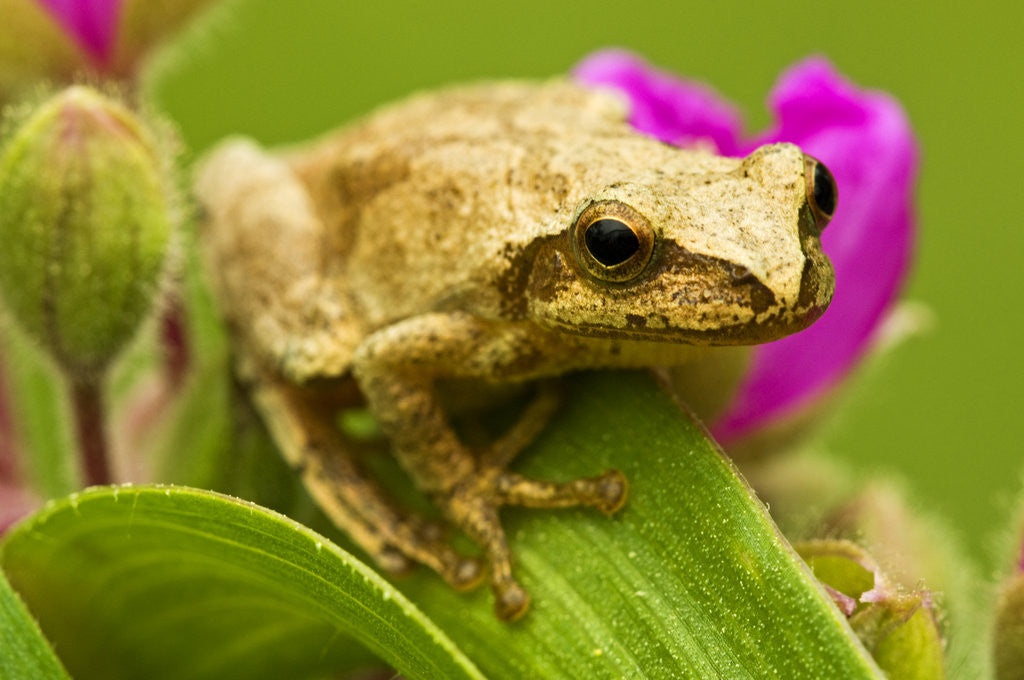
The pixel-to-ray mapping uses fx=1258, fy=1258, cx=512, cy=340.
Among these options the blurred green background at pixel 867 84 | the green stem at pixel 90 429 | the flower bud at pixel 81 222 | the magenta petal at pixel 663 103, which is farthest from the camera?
the blurred green background at pixel 867 84

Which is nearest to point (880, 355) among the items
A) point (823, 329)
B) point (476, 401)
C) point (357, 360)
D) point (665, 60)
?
point (823, 329)

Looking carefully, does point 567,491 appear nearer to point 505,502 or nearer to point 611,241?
point 505,502

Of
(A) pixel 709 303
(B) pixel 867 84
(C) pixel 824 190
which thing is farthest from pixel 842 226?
(B) pixel 867 84

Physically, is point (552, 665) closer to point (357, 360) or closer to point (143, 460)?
point (357, 360)

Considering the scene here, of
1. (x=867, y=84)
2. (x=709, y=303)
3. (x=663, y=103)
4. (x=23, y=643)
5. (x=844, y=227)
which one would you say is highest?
(x=867, y=84)

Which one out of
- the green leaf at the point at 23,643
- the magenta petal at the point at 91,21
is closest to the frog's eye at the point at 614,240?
the green leaf at the point at 23,643

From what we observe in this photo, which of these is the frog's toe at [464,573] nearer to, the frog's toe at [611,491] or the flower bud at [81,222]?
the frog's toe at [611,491]
